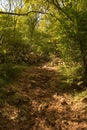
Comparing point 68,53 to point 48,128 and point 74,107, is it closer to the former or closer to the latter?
point 74,107

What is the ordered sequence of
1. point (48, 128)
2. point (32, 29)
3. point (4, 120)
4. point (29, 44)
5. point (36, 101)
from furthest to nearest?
point (32, 29) → point (29, 44) → point (36, 101) → point (4, 120) → point (48, 128)

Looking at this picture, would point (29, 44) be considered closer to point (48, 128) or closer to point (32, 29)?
point (32, 29)

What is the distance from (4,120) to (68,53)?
3.57m

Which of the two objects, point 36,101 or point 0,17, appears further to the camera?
point 0,17

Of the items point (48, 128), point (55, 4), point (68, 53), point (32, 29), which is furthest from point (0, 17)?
point (32, 29)

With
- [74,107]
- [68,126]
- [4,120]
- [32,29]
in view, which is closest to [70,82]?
[74,107]

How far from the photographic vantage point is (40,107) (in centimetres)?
750

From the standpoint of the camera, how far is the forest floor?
651cm

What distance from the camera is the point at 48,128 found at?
635cm

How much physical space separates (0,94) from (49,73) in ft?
11.8

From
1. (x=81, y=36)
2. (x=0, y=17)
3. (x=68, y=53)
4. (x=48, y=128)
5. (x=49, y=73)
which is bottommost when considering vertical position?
(x=48, y=128)

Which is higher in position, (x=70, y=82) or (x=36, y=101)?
(x=70, y=82)

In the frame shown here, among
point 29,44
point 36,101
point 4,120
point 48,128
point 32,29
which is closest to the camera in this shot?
point 48,128

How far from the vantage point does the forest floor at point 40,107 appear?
6.51 metres
